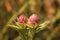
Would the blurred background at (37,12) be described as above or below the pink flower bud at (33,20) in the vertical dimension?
above

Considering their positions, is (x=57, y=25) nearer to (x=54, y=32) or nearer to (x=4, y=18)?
(x=54, y=32)

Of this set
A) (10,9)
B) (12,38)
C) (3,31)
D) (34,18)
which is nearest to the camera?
(34,18)

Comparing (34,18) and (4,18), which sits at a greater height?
(4,18)

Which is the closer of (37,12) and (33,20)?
(33,20)

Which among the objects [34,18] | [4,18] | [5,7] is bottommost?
[34,18]

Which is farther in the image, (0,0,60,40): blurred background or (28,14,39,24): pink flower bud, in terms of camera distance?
(0,0,60,40): blurred background

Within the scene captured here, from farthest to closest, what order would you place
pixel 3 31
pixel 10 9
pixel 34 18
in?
pixel 10 9 < pixel 3 31 < pixel 34 18

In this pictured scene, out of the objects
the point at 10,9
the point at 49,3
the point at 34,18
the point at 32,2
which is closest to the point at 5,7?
the point at 10,9

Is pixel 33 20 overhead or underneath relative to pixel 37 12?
underneath

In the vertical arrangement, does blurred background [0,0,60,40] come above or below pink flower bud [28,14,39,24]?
above

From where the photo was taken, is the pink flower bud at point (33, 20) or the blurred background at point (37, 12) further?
the blurred background at point (37, 12)

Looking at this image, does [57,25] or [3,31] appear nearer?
[3,31]
